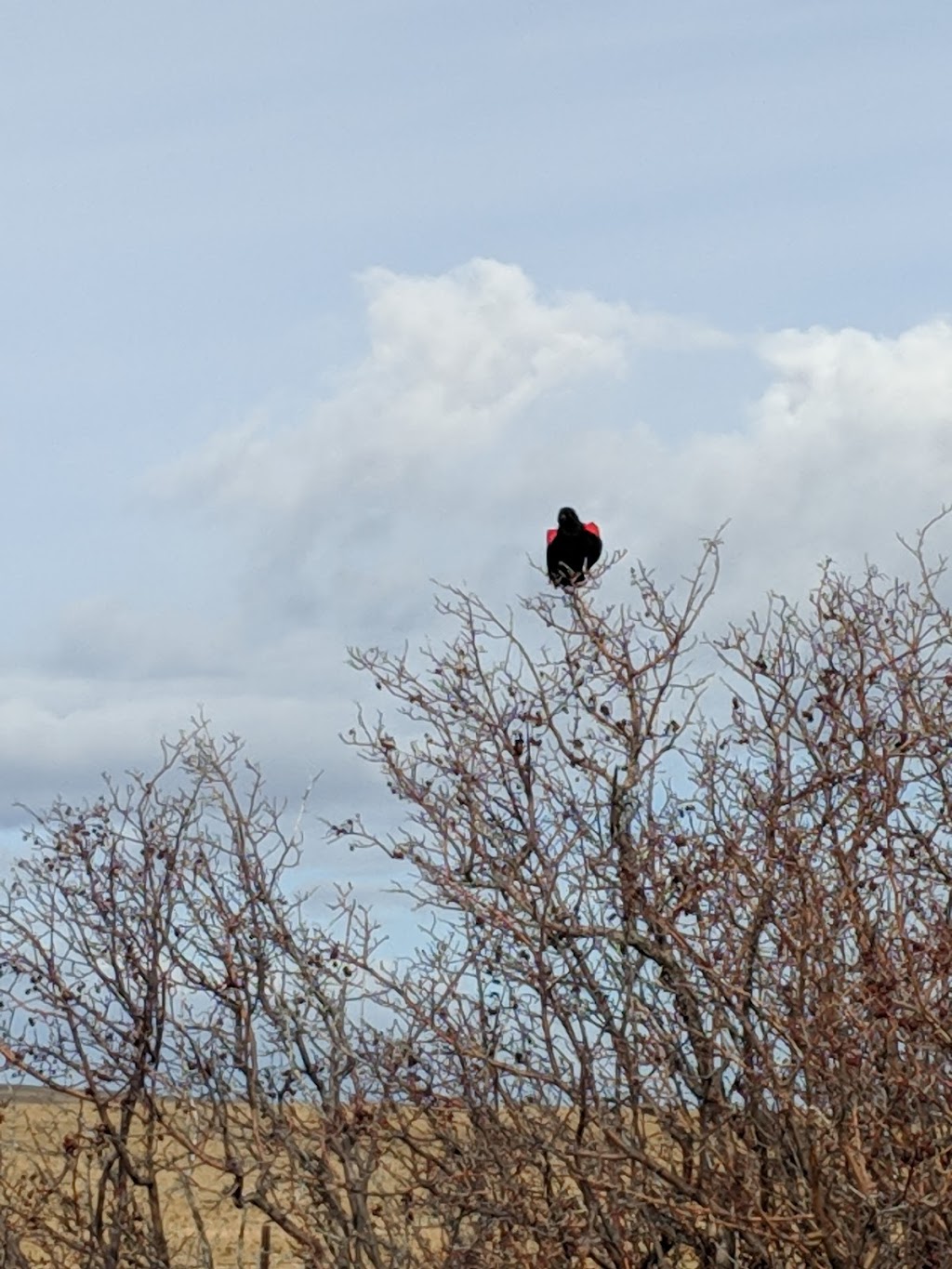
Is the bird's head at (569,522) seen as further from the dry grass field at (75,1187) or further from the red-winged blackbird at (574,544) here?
the dry grass field at (75,1187)

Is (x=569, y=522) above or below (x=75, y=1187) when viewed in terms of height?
above

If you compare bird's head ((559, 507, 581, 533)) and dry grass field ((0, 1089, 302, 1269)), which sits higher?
bird's head ((559, 507, 581, 533))

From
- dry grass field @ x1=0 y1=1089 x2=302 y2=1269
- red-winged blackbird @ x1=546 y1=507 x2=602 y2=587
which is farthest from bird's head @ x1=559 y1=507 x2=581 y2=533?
dry grass field @ x1=0 y1=1089 x2=302 y2=1269

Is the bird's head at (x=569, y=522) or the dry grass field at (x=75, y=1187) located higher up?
the bird's head at (x=569, y=522)

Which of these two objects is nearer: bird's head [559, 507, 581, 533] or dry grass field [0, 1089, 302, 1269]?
dry grass field [0, 1089, 302, 1269]

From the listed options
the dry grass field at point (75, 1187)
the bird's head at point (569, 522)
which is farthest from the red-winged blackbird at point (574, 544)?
the dry grass field at point (75, 1187)

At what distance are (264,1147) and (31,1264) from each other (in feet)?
6.86

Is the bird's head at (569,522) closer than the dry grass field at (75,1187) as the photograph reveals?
No

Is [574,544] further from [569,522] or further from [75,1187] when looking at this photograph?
[75,1187]

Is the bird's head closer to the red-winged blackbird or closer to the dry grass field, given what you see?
the red-winged blackbird

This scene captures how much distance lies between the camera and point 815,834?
6.72 m

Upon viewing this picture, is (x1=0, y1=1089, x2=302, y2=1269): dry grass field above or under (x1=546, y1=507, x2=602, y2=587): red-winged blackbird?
under

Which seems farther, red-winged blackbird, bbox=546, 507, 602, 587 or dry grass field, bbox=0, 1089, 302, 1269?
red-winged blackbird, bbox=546, 507, 602, 587

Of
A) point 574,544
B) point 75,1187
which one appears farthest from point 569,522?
point 75,1187
